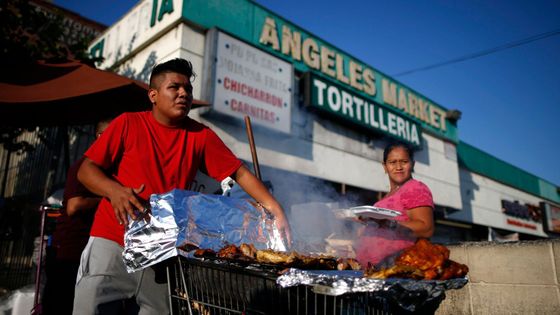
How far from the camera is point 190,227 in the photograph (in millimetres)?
1724

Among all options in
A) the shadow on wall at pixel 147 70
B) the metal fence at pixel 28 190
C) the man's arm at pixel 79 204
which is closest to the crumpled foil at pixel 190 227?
the man's arm at pixel 79 204

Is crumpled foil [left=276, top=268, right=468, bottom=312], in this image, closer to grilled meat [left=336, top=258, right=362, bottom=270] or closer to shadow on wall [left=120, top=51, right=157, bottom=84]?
grilled meat [left=336, top=258, right=362, bottom=270]

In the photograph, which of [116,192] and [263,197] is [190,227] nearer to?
[116,192]

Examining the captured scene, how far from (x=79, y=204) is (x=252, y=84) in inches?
206

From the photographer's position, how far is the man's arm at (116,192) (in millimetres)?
1596

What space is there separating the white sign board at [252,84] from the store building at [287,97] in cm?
2

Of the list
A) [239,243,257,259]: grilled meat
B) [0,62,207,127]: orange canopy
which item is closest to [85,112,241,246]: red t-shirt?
[239,243,257,259]: grilled meat

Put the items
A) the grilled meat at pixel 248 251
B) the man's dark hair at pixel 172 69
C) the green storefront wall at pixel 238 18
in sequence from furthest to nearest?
the green storefront wall at pixel 238 18 → the man's dark hair at pixel 172 69 → the grilled meat at pixel 248 251

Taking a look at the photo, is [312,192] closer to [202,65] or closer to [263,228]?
[202,65]

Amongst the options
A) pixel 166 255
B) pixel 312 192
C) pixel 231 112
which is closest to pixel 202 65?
pixel 231 112

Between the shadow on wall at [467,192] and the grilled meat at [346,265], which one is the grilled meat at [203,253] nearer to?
the grilled meat at [346,265]

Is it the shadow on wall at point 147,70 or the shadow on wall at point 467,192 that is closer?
the shadow on wall at point 147,70

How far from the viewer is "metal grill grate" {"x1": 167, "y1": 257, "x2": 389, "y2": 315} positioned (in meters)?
1.38

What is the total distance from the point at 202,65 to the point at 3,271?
19.7 ft
